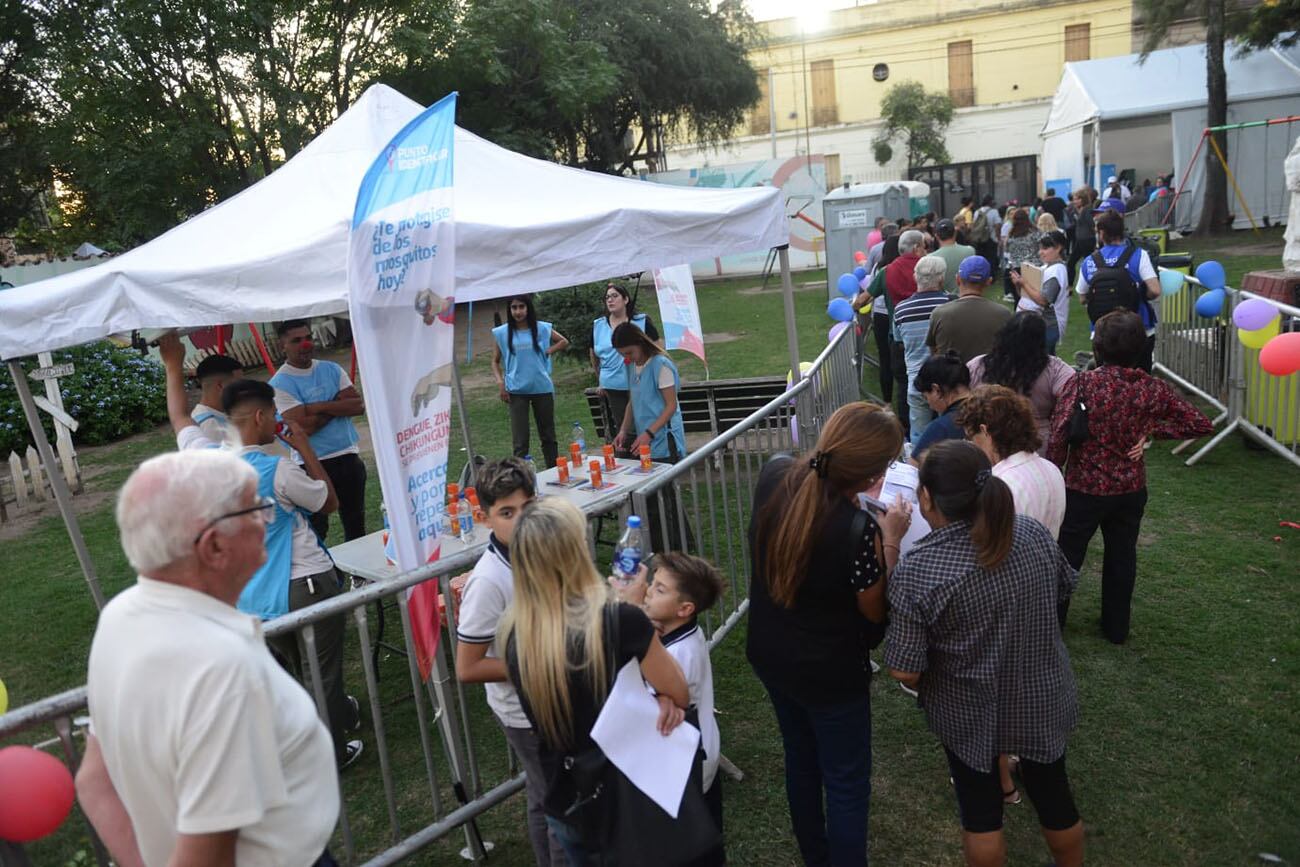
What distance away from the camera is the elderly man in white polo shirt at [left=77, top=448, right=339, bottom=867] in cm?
144

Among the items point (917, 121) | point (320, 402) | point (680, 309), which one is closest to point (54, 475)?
point (320, 402)

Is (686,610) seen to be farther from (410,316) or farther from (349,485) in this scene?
(349,485)

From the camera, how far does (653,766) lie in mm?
2146

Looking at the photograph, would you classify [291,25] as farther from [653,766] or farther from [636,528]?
[653,766]

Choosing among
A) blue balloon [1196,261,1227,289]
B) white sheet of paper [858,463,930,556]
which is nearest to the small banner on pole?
white sheet of paper [858,463,930,556]

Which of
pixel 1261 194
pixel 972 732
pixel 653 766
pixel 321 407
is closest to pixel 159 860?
pixel 653 766

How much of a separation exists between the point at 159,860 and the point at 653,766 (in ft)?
3.52

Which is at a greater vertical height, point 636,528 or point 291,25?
point 291,25

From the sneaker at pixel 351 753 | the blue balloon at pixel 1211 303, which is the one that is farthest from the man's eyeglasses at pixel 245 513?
the blue balloon at pixel 1211 303

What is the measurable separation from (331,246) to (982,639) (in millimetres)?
2897

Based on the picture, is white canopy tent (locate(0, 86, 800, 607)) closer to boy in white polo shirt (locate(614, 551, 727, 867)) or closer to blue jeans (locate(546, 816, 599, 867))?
boy in white polo shirt (locate(614, 551, 727, 867))

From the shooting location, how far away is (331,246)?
359 centimetres

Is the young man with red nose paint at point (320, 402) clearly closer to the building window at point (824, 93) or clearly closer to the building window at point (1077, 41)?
the building window at point (824, 93)

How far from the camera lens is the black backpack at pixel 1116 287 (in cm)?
714
